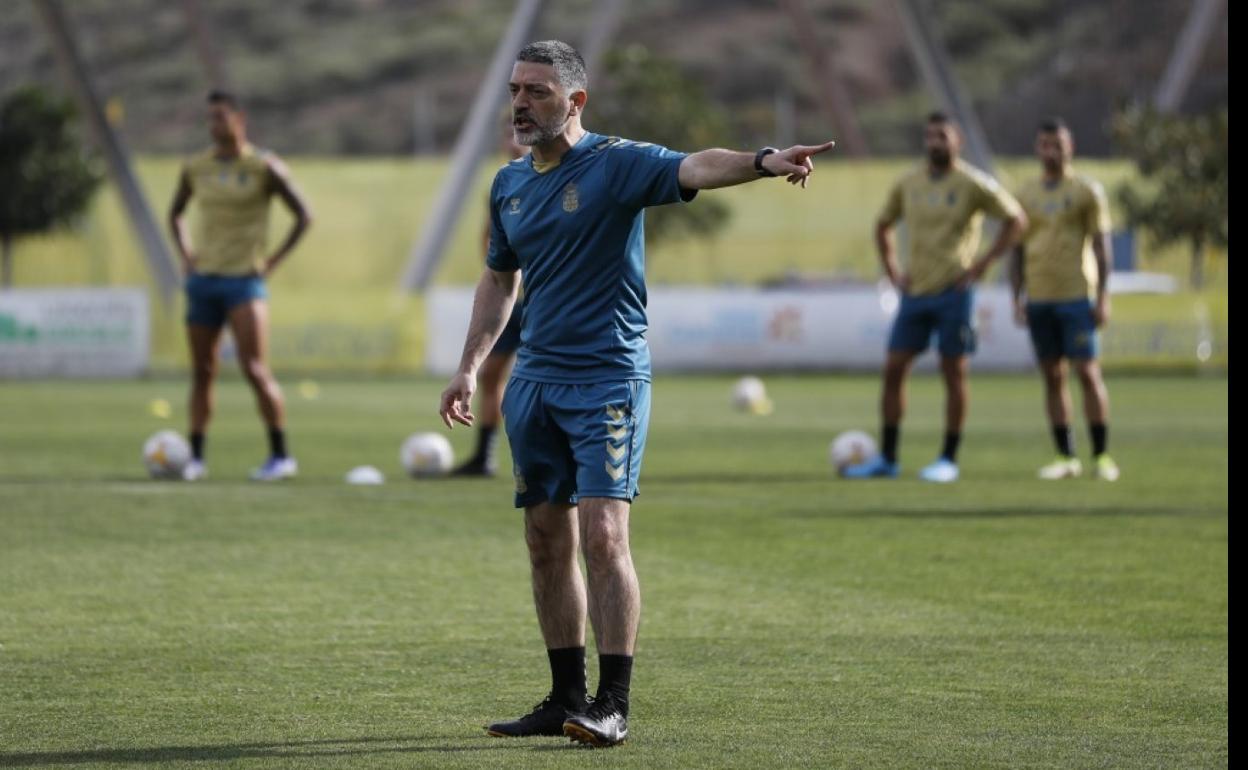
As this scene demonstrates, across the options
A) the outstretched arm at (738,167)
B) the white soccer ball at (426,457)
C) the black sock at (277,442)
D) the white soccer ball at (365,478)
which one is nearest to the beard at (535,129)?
the outstretched arm at (738,167)

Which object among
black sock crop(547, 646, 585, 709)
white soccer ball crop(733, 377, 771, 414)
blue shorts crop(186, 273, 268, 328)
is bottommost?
white soccer ball crop(733, 377, 771, 414)

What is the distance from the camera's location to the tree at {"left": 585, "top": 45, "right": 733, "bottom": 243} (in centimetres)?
4894

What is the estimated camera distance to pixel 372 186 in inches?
1495

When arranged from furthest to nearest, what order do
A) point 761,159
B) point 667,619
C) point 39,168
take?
point 39,168, point 667,619, point 761,159

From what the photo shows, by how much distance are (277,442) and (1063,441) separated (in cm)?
529

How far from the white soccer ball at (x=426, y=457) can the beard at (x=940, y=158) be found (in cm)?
375

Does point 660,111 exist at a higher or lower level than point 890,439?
higher

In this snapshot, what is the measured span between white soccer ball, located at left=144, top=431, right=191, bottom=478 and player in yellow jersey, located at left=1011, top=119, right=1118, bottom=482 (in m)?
5.68

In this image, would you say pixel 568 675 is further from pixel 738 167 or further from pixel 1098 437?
pixel 1098 437

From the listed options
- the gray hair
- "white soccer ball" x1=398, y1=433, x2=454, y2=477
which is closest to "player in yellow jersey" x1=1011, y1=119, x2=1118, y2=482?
"white soccer ball" x1=398, y1=433, x2=454, y2=477

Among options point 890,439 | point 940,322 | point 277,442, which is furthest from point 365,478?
point 940,322

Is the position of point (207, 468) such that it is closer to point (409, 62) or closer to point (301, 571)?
point (301, 571)

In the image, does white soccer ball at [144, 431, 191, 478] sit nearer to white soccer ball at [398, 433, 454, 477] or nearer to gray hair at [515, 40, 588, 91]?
white soccer ball at [398, 433, 454, 477]

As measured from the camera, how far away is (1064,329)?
14.5 metres
